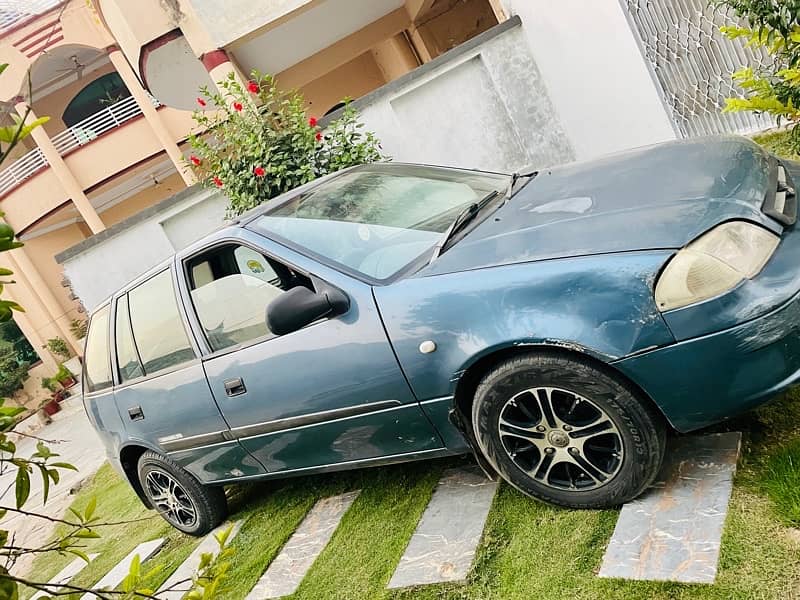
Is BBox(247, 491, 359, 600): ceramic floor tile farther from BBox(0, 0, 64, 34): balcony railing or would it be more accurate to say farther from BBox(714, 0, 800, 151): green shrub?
BBox(0, 0, 64, 34): balcony railing

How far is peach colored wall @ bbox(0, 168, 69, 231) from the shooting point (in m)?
16.6

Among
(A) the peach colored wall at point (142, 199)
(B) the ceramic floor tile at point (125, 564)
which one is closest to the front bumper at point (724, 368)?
(B) the ceramic floor tile at point (125, 564)

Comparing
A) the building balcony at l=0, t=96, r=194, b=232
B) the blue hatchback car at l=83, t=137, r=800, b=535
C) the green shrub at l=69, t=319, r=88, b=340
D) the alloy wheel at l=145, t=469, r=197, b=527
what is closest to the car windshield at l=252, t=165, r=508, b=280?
the blue hatchback car at l=83, t=137, r=800, b=535

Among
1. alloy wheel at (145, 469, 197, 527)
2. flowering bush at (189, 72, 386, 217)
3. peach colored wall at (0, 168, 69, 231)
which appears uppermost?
peach colored wall at (0, 168, 69, 231)

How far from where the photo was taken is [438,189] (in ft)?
11.9

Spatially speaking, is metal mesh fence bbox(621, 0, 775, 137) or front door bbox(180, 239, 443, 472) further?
metal mesh fence bbox(621, 0, 775, 137)

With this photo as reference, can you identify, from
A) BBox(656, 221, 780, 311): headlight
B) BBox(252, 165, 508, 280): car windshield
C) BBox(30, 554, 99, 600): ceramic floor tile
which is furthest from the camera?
BBox(30, 554, 99, 600): ceramic floor tile

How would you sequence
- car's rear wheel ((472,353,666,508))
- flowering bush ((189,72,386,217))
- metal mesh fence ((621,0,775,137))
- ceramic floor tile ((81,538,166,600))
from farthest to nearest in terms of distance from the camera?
flowering bush ((189,72,386,217))
metal mesh fence ((621,0,775,137))
ceramic floor tile ((81,538,166,600))
car's rear wheel ((472,353,666,508))

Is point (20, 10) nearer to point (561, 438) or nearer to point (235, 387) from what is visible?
point (235, 387)

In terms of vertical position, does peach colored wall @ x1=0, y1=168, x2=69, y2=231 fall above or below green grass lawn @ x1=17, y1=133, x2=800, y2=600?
above

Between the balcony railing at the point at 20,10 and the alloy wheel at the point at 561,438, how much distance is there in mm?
15841

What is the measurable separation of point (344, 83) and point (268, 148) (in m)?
11.9

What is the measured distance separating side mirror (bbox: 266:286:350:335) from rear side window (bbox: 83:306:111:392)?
81.3 inches

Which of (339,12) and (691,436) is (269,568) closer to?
(691,436)
